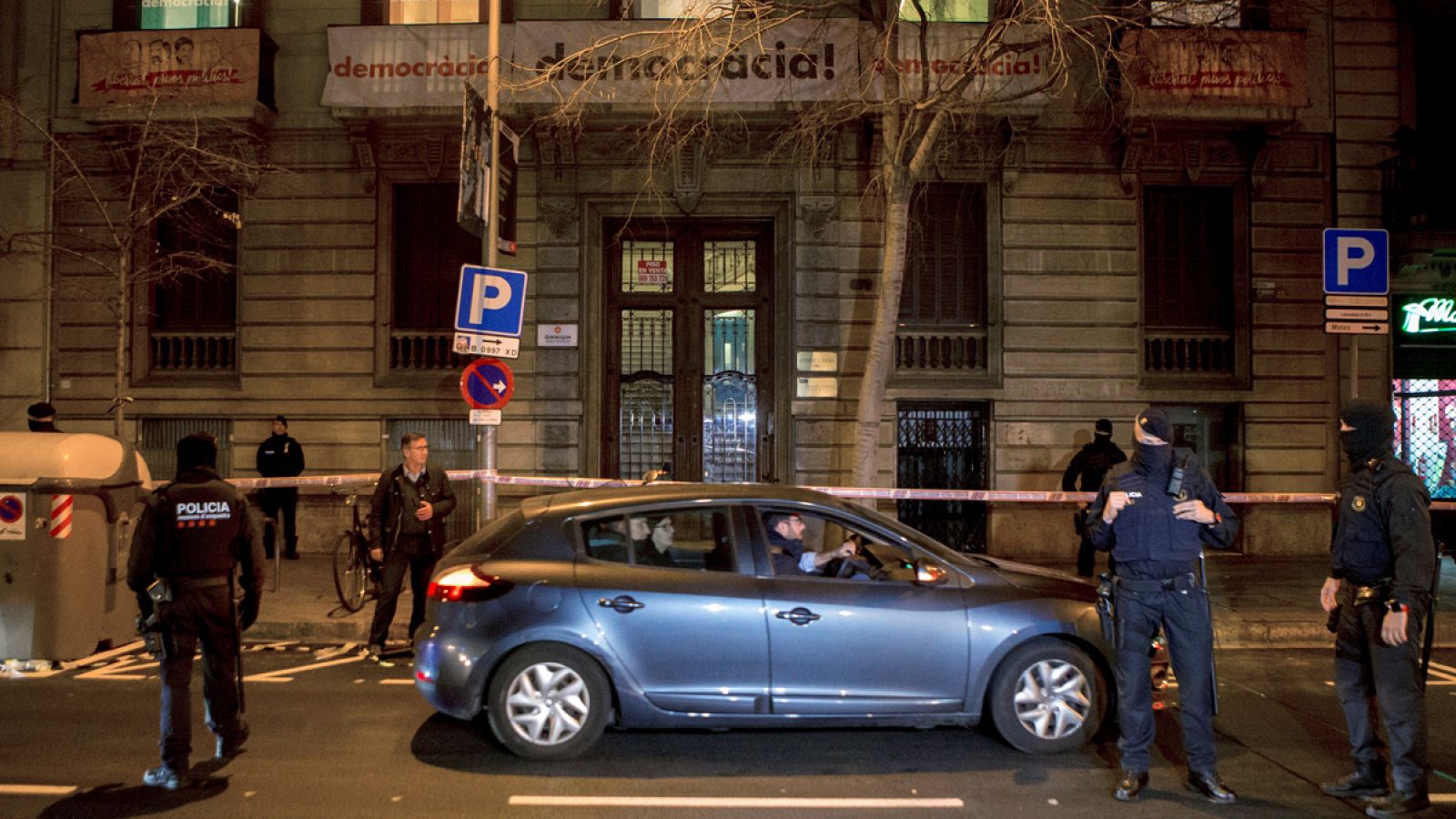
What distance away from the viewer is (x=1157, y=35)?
13.3 metres

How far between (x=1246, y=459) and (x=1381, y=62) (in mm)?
5924

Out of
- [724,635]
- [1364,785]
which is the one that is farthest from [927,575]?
[1364,785]

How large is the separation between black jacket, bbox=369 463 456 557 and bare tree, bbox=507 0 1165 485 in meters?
4.55

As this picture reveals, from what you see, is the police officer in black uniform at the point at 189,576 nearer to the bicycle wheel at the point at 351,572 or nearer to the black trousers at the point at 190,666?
the black trousers at the point at 190,666

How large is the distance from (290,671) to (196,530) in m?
3.21

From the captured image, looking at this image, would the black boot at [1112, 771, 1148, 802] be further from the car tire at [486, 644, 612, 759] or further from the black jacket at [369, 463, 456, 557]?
the black jacket at [369, 463, 456, 557]

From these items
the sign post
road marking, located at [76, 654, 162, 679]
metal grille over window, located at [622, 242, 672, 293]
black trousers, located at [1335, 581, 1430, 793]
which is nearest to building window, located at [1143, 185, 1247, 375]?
the sign post

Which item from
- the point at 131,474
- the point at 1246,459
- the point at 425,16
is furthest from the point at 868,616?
the point at 425,16

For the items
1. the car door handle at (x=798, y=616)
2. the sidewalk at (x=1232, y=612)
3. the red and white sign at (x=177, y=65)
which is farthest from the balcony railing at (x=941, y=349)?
the red and white sign at (x=177, y=65)

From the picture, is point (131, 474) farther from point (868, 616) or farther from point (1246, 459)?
point (1246, 459)

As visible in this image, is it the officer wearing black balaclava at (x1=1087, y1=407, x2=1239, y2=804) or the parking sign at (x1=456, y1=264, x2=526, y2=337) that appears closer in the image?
the officer wearing black balaclava at (x1=1087, y1=407, x2=1239, y2=804)

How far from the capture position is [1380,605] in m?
4.92

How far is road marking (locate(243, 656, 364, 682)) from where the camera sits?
7.66m

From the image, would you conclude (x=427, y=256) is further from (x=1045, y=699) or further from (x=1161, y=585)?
(x=1161, y=585)
